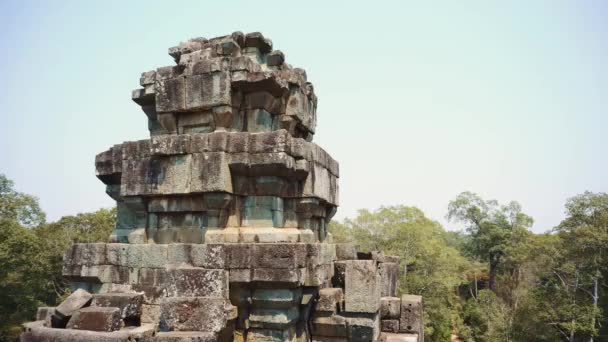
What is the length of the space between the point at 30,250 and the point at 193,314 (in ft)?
74.9

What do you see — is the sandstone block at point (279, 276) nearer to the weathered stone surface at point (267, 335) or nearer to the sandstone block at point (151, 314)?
the weathered stone surface at point (267, 335)

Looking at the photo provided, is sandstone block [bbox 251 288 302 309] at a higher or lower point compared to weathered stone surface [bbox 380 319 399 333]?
higher

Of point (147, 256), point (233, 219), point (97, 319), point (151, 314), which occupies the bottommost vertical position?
point (151, 314)

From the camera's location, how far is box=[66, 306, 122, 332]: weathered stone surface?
3.91m

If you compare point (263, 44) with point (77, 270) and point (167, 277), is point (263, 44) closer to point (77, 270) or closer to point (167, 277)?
point (167, 277)

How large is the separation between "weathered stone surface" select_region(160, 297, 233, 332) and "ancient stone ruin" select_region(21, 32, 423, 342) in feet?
0.54

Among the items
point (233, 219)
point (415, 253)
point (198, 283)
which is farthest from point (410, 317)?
point (415, 253)

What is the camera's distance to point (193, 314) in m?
4.10

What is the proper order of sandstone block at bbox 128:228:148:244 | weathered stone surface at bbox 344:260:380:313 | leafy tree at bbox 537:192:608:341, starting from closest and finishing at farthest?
weathered stone surface at bbox 344:260:380:313, sandstone block at bbox 128:228:148:244, leafy tree at bbox 537:192:608:341

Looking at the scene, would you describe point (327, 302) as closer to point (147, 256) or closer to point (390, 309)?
point (390, 309)

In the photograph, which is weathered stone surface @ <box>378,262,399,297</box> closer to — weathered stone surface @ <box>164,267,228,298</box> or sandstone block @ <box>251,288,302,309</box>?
sandstone block @ <box>251,288,302,309</box>

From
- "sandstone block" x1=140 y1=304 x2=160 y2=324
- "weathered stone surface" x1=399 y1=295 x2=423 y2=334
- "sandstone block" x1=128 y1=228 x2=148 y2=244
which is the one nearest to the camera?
"sandstone block" x1=140 y1=304 x2=160 y2=324

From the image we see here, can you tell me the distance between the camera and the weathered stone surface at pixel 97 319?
3910 millimetres

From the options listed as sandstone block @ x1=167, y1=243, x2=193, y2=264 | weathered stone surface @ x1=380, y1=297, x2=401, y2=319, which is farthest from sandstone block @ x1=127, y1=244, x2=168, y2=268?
weathered stone surface @ x1=380, y1=297, x2=401, y2=319
